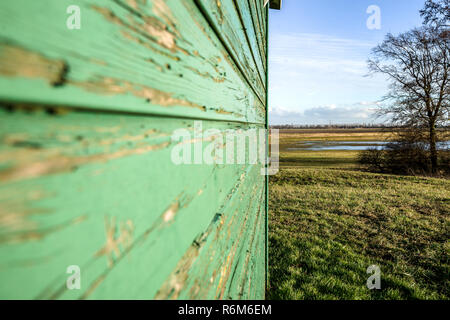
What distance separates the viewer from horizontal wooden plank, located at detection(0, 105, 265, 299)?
0.28 m

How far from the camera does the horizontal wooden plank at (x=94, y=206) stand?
0.28 meters

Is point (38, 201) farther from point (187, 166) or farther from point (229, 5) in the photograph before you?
point (229, 5)

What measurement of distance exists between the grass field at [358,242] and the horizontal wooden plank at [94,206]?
365cm

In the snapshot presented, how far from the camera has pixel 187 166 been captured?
0.70 metres

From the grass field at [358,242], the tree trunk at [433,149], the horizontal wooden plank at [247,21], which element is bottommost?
the grass field at [358,242]

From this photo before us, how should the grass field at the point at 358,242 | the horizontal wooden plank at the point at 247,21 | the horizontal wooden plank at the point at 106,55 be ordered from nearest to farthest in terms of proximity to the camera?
the horizontal wooden plank at the point at 106,55 → the horizontal wooden plank at the point at 247,21 → the grass field at the point at 358,242

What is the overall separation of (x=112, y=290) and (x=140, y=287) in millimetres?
77

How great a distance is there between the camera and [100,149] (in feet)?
1.26
